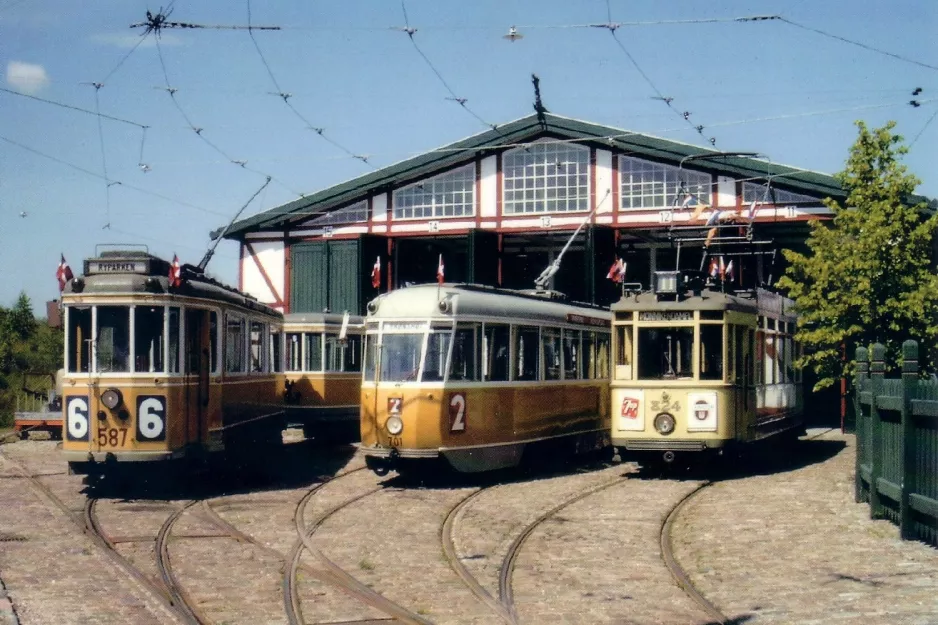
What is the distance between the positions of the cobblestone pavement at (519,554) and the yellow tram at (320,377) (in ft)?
25.1

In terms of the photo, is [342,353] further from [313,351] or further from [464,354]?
[464,354]

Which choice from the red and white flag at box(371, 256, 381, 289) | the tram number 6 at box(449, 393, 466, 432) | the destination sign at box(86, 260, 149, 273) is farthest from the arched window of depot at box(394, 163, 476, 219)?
the destination sign at box(86, 260, 149, 273)

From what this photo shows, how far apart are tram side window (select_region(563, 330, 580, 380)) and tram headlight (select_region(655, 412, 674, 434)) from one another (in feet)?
9.06

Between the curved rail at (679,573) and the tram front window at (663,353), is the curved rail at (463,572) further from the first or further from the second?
the tram front window at (663,353)

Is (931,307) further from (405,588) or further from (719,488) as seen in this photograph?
(405,588)

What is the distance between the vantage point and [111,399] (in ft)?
49.4

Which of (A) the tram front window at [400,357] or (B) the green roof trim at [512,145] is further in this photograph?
(B) the green roof trim at [512,145]

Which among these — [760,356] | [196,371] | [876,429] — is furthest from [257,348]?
[876,429]

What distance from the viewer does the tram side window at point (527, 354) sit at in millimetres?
17516

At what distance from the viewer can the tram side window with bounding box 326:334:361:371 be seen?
83.1 ft

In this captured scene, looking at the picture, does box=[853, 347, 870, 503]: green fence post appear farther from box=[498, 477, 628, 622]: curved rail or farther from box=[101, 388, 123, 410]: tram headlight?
box=[101, 388, 123, 410]: tram headlight

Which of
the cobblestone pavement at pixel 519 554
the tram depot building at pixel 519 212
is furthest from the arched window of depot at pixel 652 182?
the cobblestone pavement at pixel 519 554

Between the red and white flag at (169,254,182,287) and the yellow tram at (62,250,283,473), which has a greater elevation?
the red and white flag at (169,254,182,287)

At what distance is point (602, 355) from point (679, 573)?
11610 millimetres
